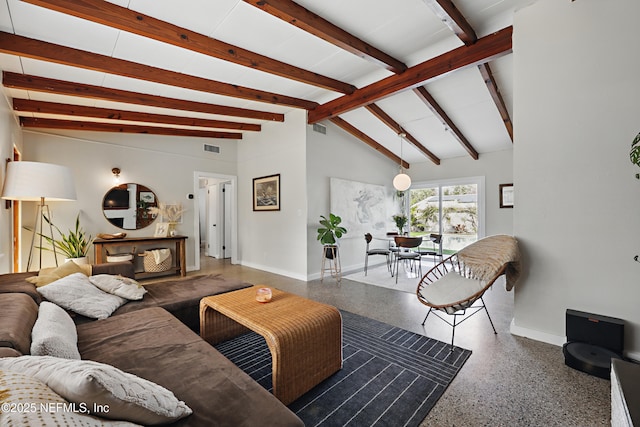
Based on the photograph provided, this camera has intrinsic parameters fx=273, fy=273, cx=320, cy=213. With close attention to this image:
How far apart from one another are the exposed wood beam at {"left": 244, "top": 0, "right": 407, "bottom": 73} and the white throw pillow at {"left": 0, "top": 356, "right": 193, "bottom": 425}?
8.20 feet

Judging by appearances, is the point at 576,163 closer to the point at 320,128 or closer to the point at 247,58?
the point at 247,58

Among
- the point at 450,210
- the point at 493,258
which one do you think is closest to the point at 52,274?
the point at 493,258

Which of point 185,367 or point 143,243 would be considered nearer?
point 185,367

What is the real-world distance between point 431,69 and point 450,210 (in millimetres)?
4315

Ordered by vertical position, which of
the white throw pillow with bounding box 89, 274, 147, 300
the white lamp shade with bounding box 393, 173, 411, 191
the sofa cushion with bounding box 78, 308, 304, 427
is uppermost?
the white lamp shade with bounding box 393, 173, 411, 191

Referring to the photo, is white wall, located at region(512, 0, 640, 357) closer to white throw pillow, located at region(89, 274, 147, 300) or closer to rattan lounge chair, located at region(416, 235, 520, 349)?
rattan lounge chair, located at region(416, 235, 520, 349)

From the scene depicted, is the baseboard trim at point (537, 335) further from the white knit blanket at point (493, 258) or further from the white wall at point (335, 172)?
the white wall at point (335, 172)

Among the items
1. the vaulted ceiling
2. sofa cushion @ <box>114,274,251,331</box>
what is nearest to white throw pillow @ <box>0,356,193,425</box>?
sofa cushion @ <box>114,274,251,331</box>

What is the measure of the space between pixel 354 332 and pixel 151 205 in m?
4.60

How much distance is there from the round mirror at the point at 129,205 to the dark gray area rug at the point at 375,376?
12.6ft

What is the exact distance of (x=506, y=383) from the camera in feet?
6.31

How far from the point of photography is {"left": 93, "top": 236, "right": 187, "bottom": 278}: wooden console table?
4398 mm

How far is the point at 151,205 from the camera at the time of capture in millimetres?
5277

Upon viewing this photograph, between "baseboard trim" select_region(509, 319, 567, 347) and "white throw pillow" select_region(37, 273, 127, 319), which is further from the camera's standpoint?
"baseboard trim" select_region(509, 319, 567, 347)
